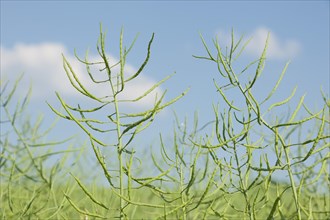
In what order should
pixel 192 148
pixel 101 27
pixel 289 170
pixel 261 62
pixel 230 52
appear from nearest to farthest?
pixel 101 27 < pixel 289 170 < pixel 261 62 < pixel 230 52 < pixel 192 148

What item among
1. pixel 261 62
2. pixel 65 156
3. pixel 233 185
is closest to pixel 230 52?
pixel 261 62

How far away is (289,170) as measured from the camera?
62.8 inches

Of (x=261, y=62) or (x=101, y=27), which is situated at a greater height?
(x=261, y=62)

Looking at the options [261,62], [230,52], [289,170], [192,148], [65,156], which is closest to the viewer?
[289,170]

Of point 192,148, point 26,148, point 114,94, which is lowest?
point 114,94

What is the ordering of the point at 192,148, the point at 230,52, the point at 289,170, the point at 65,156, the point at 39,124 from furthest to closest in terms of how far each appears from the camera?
the point at 39,124, the point at 65,156, the point at 192,148, the point at 230,52, the point at 289,170

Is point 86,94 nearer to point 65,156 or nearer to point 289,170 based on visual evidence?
point 289,170

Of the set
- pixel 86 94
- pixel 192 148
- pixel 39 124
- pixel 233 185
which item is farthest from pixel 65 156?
pixel 86 94

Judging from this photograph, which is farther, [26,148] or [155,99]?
[26,148]

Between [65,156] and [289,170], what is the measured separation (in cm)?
154

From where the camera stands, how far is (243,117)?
75.2 inches

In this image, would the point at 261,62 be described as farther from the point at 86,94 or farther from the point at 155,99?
the point at 86,94

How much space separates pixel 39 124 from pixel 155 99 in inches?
74.3

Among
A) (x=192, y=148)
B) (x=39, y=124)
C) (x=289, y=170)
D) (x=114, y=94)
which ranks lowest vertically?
(x=289, y=170)
